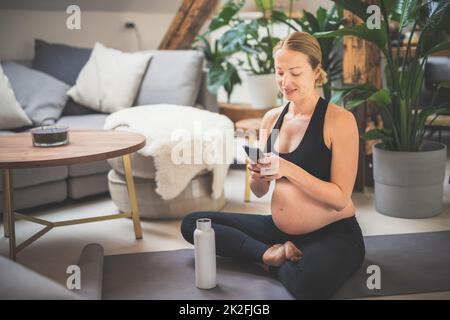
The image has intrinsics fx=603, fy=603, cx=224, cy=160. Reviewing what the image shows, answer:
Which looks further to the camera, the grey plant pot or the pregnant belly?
the grey plant pot

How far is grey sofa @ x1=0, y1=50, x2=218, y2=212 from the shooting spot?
2938 millimetres

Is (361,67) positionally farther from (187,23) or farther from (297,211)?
(297,211)

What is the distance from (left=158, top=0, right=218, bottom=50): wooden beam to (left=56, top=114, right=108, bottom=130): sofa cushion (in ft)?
2.94

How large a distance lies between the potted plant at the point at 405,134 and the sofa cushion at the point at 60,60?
1691mm

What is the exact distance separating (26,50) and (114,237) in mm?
1748

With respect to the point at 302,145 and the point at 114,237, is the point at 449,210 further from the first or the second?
the point at 114,237

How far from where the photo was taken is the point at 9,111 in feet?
10.4

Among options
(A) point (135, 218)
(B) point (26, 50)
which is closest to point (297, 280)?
(A) point (135, 218)

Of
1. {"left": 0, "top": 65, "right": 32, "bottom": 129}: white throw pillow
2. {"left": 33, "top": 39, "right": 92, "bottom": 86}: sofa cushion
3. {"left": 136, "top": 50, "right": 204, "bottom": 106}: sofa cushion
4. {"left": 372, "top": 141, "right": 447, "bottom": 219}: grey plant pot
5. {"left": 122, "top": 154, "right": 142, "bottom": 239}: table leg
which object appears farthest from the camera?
{"left": 33, "top": 39, "right": 92, "bottom": 86}: sofa cushion

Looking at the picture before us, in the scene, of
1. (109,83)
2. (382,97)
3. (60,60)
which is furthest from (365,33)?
(60,60)

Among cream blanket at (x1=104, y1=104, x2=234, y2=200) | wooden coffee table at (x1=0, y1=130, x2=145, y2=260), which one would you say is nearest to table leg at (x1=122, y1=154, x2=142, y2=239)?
wooden coffee table at (x1=0, y1=130, x2=145, y2=260)

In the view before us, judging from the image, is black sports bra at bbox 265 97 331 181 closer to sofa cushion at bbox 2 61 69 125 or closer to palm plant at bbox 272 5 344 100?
palm plant at bbox 272 5 344 100

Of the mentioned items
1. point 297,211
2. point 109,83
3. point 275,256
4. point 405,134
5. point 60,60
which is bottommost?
point 275,256

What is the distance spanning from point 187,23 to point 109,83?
821mm
